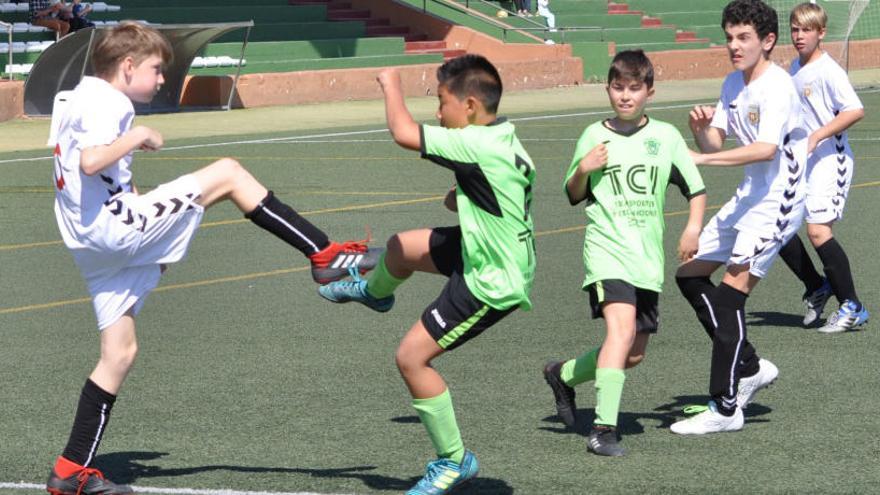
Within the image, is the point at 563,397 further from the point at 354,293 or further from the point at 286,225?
the point at 286,225

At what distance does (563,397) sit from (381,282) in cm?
108

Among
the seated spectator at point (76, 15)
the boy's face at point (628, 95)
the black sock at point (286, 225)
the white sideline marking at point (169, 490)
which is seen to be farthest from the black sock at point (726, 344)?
the seated spectator at point (76, 15)

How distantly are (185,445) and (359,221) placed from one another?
25.4 ft

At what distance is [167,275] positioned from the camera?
39.1 feet

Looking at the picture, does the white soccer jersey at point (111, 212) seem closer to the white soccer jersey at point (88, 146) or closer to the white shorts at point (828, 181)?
the white soccer jersey at point (88, 146)

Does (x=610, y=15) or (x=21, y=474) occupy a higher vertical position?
(x=21, y=474)

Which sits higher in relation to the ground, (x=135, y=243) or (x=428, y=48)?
(x=135, y=243)

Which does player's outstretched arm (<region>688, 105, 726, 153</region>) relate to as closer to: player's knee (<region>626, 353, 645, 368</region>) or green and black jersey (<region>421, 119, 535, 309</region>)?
player's knee (<region>626, 353, 645, 368</region>)

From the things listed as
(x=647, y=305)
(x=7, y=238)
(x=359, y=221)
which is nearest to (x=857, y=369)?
(x=647, y=305)

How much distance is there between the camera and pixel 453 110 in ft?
19.6

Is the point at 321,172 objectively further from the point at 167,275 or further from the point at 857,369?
the point at 857,369

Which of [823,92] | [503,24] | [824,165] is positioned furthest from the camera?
[503,24]

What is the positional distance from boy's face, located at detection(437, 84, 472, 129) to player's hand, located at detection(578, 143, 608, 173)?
86 centimetres

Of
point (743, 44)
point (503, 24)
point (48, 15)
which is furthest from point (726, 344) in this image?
point (503, 24)
